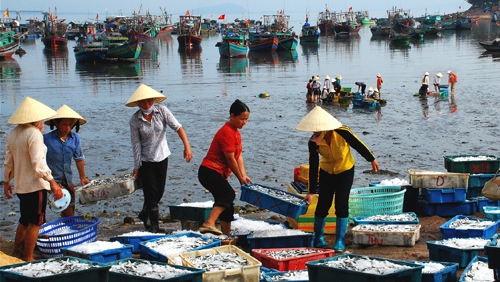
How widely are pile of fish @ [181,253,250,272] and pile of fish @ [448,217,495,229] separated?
2481mm

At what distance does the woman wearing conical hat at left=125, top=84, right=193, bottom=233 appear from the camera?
6.90m

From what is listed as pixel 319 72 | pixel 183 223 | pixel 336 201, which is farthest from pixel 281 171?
pixel 319 72

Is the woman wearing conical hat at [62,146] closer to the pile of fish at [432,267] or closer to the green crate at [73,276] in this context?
the green crate at [73,276]

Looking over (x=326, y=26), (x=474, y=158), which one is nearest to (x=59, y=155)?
(x=474, y=158)

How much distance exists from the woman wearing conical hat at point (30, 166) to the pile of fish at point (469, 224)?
3.84 m

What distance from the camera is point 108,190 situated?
7.19 meters

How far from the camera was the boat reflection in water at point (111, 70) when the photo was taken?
123 ft

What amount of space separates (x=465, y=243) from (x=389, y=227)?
100 centimetres

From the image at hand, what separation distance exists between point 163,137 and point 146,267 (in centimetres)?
240

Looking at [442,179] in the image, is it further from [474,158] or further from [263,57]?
[263,57]

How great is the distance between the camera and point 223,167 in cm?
681

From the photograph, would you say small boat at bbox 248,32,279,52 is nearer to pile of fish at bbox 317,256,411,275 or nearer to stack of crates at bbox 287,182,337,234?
stack of crates at bbox 287,182,337,234

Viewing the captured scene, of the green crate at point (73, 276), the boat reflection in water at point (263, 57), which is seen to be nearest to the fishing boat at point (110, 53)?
the boat reflection in water at point (263, 57)

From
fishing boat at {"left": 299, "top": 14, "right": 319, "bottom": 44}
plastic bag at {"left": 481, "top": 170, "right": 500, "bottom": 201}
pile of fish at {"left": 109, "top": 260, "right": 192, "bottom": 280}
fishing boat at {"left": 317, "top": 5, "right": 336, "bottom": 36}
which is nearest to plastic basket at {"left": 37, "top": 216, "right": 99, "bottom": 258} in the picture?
pile of fish at {"left": 109, "top": 260, "right": 192, "bottom": 280}
